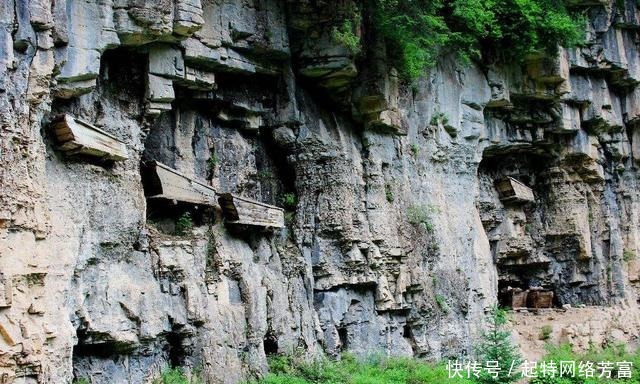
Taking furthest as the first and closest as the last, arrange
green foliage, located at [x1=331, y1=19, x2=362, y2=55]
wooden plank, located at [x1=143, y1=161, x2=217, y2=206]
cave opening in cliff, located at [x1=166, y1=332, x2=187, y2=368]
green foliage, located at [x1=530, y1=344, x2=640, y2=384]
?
green foliage, located at [x1=530, y1=344, x2=640, y2=384] → green foliage, located at [x1=331, y1=19, x2=362, y2=55] → wooden plank, located at [x1=143, y1=161, x2=217, y2=206] → cave opening in cliff, located at [x1=166, y1=332, x2=187, y2=368]

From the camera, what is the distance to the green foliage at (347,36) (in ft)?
46.7

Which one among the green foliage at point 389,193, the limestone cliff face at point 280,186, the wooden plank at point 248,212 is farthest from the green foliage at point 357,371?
the green foliage at point 389,193

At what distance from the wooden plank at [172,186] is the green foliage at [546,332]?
39.3 feet

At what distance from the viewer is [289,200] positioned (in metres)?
15.9

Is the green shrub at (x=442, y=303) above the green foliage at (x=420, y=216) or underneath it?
underneath

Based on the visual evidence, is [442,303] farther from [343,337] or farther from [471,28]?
[471,28]

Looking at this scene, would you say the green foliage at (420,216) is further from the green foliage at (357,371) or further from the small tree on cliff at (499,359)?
the green foliage at (357,371)

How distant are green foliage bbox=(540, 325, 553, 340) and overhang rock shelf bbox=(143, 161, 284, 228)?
9.99m

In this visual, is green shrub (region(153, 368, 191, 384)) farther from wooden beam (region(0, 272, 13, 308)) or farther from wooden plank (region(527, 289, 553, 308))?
wooden plank (region(527, 289, 553, 308))

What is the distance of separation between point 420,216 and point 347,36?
17.8 ft

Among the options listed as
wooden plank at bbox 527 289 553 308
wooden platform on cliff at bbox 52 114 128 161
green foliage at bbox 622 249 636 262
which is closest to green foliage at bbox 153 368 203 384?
wooden platform on cliff at bbox 52 114 128 161

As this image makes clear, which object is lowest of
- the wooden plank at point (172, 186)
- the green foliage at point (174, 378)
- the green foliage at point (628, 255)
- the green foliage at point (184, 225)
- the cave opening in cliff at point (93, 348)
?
the green foliage at point (174, 378)

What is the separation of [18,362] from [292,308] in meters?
6.89

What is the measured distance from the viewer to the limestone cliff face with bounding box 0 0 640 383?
9.32 metres
